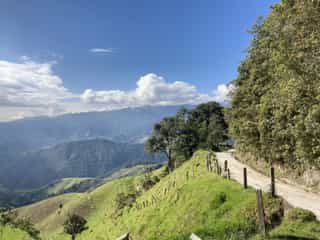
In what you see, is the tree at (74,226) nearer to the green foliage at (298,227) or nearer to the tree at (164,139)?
the tree at (164,139)

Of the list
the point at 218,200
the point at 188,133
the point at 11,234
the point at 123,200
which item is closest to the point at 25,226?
the point at 11,234

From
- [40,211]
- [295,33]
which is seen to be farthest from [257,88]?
[40,211]

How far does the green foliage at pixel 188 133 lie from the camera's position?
251 ft

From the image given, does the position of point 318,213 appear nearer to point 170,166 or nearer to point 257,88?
point 257,88

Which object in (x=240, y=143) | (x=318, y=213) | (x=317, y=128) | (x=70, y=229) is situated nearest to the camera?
(x=317, y=128)

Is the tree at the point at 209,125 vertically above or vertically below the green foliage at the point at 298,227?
above

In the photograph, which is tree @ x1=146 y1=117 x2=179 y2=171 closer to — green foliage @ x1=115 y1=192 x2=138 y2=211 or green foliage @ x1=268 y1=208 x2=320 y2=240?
green foliage @ x1=115 y1=192 x2=138 y2=211

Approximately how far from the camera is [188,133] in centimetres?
8062

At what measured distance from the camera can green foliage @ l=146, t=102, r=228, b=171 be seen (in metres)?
76.4

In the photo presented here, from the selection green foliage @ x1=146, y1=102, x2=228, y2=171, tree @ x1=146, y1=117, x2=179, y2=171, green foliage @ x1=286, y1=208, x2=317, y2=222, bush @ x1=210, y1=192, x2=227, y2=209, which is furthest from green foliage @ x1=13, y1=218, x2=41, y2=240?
green foliage @ x1=286, y1=208, x2=317, y2=222

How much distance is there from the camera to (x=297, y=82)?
13.1 meters

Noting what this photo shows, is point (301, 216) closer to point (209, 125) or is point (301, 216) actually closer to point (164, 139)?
point (209, 125)

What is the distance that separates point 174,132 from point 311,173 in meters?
58.4

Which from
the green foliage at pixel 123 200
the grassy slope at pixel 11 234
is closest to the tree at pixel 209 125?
the green foliage at pixel 123 200
